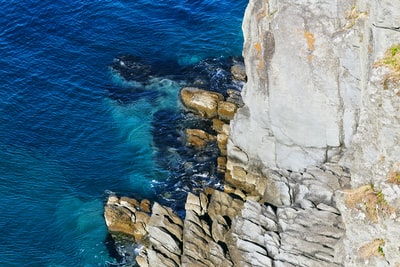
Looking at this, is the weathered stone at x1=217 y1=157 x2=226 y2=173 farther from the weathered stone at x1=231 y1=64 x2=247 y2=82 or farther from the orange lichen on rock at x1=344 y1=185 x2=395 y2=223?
the orange lichen on rock at x1=344 y1=185 x2=395 y2=223

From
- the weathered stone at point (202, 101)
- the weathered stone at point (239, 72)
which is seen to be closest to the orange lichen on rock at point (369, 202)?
the weathered stone at point (202, 101)

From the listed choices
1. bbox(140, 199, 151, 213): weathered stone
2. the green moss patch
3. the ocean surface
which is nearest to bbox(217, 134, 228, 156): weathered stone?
the ocean surface

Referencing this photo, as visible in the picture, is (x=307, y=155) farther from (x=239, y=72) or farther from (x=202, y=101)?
(x=239, y=72)

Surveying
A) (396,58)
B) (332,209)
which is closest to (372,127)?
(396,58)

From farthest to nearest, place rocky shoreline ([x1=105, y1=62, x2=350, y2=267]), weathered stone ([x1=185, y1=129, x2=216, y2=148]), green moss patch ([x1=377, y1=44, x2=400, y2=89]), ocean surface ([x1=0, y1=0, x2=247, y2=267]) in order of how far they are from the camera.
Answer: weathered stone ([x1=185, y1=129, x2=216, y2=148]) → ocean surface ([x1=0, y1=0, x2=247, y2=267]) → rocky shoreline ([x1=105, y1=62, x2=350, y2=267]) → green moss patch ([x1=377, y1=44, x2=400, y2=89])

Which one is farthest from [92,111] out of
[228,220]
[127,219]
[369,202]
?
[369,202]

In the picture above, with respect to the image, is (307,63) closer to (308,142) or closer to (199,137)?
(308,142)
